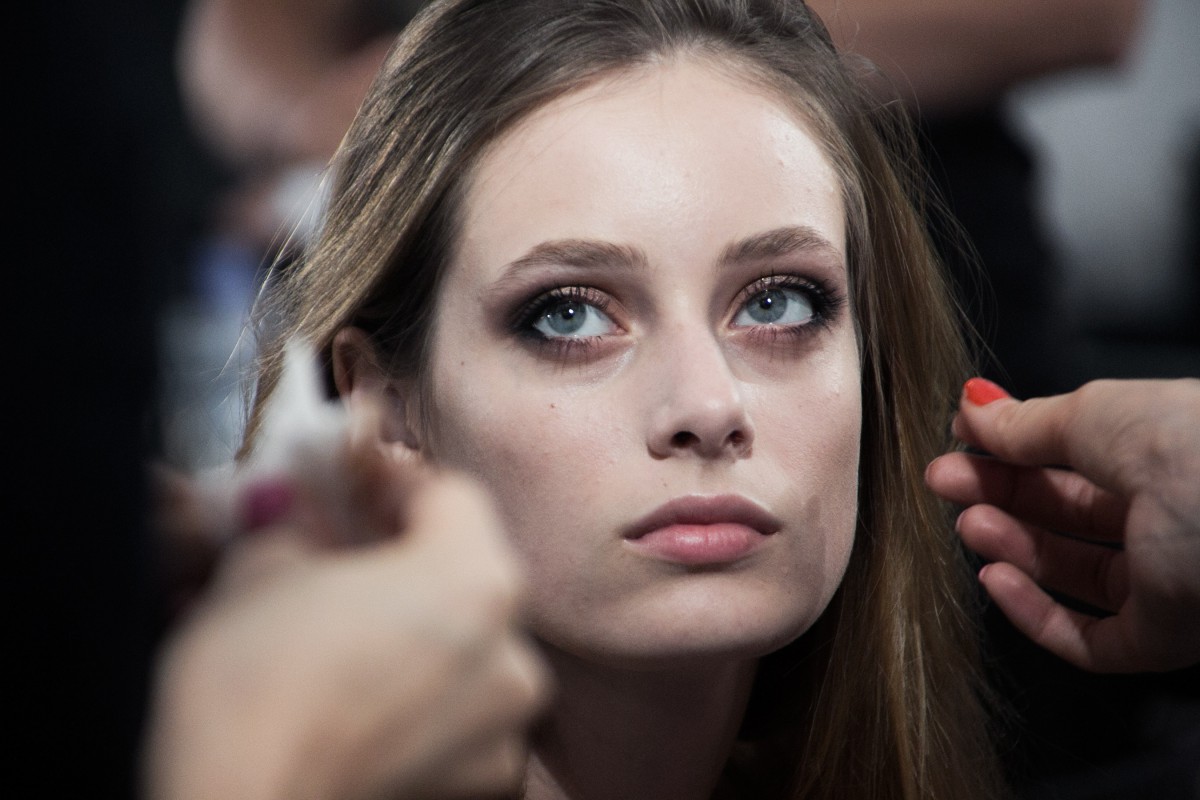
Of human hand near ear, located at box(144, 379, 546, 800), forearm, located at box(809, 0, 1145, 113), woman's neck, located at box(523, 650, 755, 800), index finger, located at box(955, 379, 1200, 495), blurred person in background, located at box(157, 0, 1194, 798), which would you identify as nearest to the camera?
human hand near ear, located at box(144, 379, 546, 800)

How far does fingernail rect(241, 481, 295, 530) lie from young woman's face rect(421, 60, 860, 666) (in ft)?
0.75

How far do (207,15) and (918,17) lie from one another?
2.49 ft

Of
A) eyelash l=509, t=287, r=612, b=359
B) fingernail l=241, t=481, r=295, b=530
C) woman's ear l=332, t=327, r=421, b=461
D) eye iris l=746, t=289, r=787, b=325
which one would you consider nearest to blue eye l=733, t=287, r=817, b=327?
eye iris l=746, t=289, r=787, b=325

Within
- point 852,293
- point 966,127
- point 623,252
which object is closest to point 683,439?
point 623,252

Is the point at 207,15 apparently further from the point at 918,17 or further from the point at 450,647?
the point at 918,17

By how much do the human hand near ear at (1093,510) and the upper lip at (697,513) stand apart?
0.24 m

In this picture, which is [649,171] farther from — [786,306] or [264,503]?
[264,503]

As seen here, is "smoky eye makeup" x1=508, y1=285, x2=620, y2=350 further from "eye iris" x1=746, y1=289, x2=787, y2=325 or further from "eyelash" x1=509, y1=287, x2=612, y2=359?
"eye iris" x1=746, y1=289, x2=787, y2=325

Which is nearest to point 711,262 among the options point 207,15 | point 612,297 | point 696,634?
point 612,297

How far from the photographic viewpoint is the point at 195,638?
0.49 m

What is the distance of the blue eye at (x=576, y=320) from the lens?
0.79 m

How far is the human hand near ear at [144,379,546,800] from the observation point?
48cm

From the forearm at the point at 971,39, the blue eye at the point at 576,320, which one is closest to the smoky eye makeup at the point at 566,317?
the blue eye at the point at 576,320

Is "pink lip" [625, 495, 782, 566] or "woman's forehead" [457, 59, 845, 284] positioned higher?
"woman's forehead" [457, 59, 845, 284]
